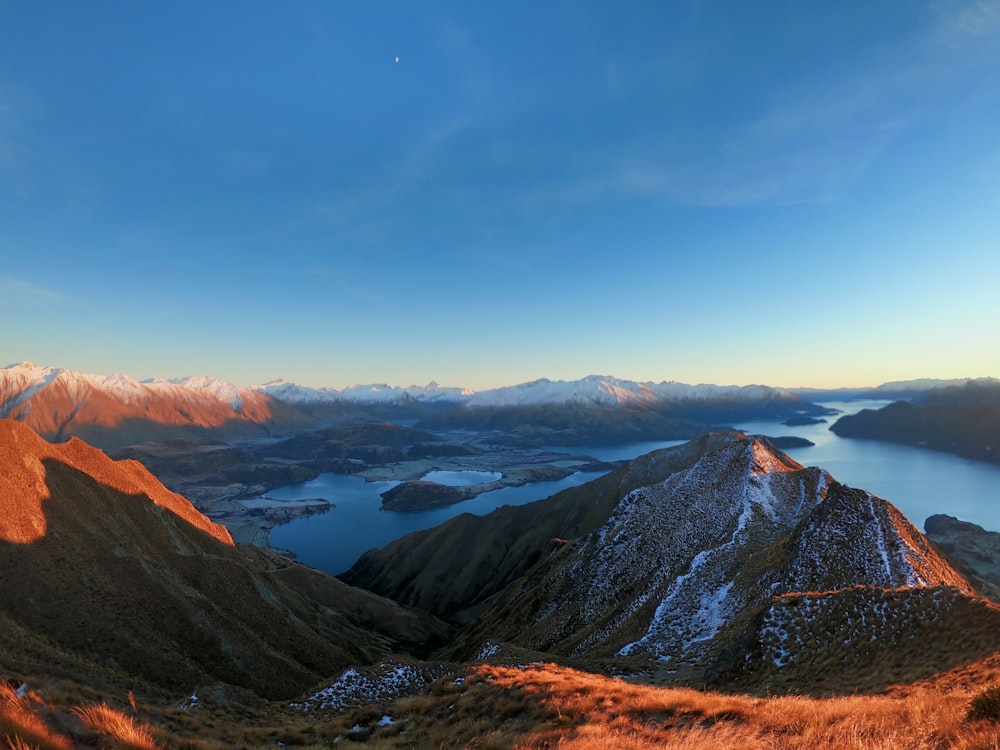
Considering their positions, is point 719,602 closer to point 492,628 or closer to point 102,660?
point 492,628

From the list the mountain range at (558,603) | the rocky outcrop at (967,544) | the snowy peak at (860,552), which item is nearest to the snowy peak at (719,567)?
the snowy peak at (860,552)

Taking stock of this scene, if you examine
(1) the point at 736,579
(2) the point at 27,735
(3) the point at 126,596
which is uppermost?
(2) the point at 27,735

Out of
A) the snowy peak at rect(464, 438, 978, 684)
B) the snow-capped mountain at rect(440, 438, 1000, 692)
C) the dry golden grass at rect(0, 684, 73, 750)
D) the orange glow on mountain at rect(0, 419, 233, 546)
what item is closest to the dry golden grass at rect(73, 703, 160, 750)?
the dry golden grass at rect(0, 684, 73, 750)

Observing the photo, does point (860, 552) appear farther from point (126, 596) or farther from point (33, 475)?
point (33, 475)

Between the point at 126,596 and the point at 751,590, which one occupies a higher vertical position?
the point at 751,590

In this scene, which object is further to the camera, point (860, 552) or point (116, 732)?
point (860, 552)

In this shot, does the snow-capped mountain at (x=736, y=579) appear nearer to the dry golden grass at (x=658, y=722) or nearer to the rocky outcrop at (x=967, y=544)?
the dry golden grass at (x=658, y=722)

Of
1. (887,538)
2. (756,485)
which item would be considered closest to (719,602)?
(887,538)

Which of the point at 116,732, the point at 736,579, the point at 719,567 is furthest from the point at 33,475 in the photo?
the point at 736,579

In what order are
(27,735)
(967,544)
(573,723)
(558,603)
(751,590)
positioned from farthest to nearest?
(967,544), (558,603), (751,590), (573,723), (27,735)
